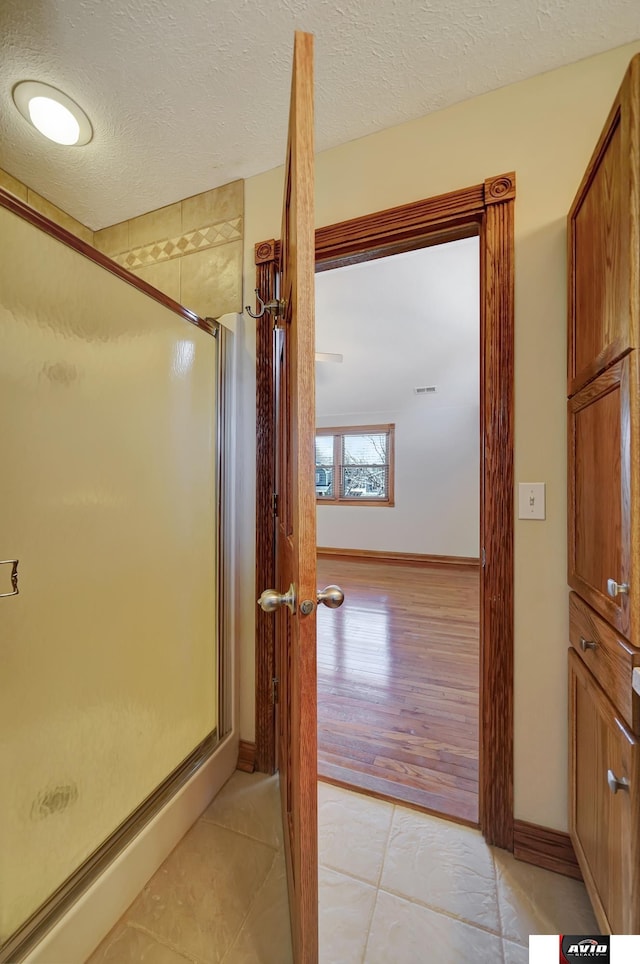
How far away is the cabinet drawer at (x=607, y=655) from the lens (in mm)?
751

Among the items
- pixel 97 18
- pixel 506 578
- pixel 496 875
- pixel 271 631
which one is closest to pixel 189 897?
pixel 271 631

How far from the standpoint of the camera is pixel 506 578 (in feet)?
4.05

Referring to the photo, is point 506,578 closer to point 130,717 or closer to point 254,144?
point 130,717

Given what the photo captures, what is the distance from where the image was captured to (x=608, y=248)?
86 cm

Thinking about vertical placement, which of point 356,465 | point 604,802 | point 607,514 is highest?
point 356,465

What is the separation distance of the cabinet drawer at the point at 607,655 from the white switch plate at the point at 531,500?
0.26 m

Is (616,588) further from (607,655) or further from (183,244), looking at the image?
(183,244)

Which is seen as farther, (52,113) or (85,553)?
(52,113)

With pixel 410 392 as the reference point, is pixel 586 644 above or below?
below

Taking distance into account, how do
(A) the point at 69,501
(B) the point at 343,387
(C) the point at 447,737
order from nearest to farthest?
(A) the point at 69,501 → (C) the point at 447,737 → (B) the point at 343,387

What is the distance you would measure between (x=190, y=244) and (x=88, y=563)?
146 cm

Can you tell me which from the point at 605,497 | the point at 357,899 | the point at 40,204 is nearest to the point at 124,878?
the point at 357,899

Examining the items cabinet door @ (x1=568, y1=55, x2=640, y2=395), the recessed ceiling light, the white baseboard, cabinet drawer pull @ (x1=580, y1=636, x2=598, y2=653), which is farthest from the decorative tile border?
the white baseboard

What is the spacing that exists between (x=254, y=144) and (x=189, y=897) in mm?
2504
